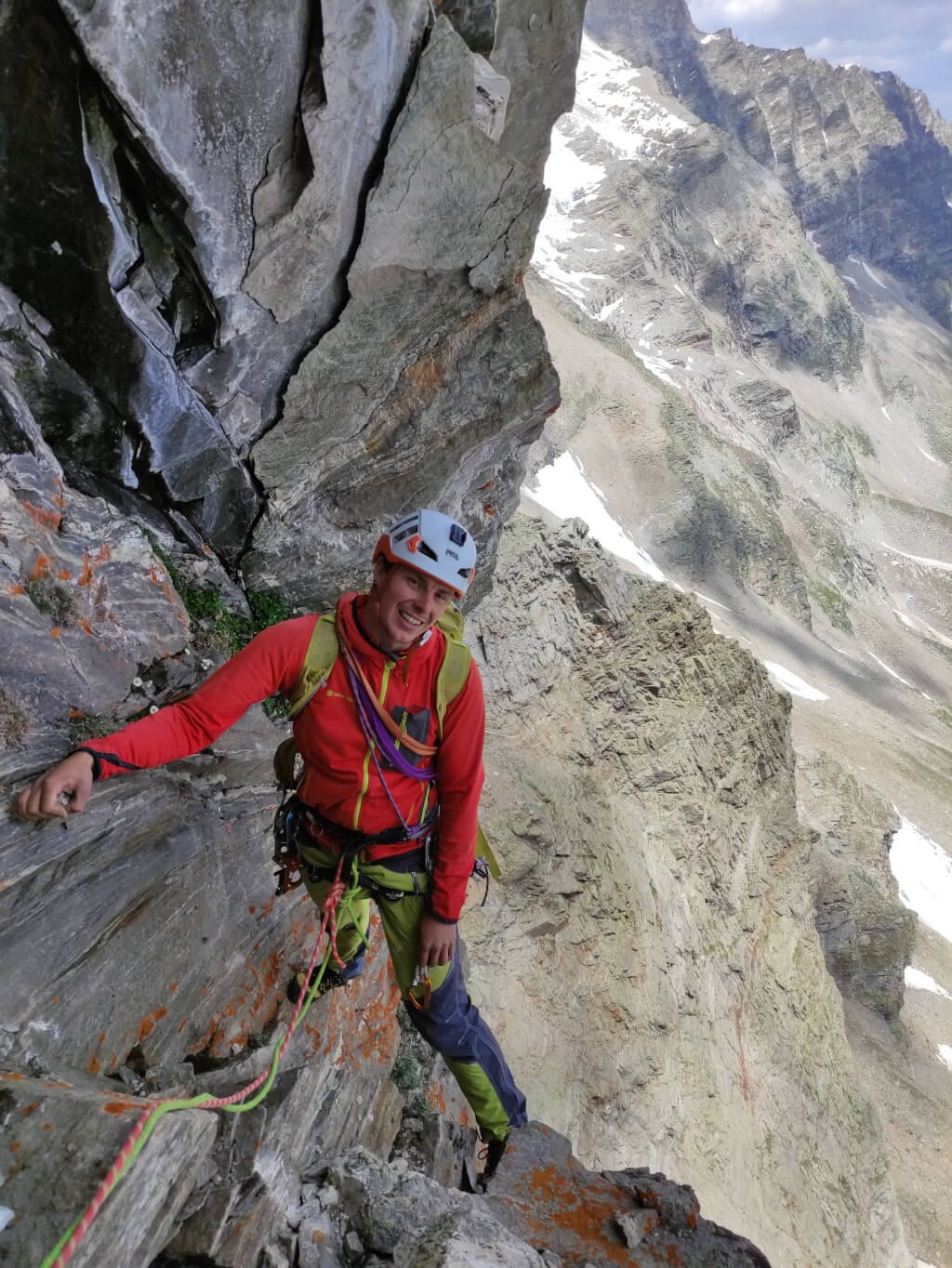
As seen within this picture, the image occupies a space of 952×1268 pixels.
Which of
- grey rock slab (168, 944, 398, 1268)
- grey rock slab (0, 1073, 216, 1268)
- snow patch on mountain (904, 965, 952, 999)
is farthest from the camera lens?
snow patch on mountain (904, 965, 952, 999)

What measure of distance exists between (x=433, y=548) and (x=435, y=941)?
3004 millimetres

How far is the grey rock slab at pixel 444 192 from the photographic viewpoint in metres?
7.06

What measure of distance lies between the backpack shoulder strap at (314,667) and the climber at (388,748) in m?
0.03

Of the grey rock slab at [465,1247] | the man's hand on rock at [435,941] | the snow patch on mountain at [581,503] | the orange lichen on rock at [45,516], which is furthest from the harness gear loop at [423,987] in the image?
the snow patch on mountain at [581,503]

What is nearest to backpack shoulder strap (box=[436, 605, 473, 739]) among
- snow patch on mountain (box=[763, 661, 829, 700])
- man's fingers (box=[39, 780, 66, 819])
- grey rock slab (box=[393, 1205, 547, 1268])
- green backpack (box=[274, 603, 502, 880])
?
green backpack (box=[274, 603, 502, 880])

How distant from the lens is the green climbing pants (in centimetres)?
572

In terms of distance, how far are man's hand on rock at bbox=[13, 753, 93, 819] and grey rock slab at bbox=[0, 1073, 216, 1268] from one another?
4.26 feet

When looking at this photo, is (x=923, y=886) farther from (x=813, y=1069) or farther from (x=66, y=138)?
(x=66, y=138)

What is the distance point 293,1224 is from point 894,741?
215ft

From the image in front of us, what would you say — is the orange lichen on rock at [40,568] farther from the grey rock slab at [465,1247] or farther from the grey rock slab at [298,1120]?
the grey rock slab at [465,1247]

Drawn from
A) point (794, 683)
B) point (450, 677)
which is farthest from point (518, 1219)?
point (794, 683)

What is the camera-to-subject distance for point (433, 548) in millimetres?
4738

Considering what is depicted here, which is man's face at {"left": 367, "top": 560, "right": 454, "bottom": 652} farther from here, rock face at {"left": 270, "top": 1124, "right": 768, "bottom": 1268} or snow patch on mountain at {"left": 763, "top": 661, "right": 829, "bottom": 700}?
snow patch on mountain at {"left": 763, "top": 661, "right": 829, "bottom": 700}

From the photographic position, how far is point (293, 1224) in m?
5.10
